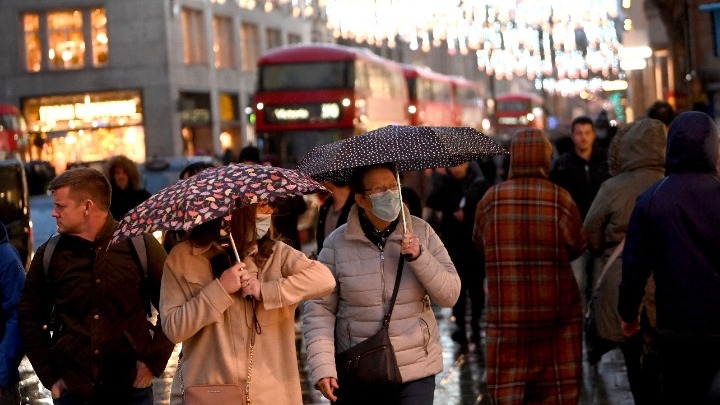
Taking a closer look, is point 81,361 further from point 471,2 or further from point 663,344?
point 471,2

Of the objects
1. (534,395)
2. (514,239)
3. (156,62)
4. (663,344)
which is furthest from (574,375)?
(156,62)

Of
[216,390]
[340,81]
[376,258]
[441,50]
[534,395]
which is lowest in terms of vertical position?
[534,395]

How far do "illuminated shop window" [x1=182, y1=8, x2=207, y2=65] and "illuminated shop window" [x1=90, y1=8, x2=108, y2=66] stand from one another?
283 cm

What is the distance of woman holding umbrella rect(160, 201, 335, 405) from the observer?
554 centimetres

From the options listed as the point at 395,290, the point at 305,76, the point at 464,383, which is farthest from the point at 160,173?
the point at 305,76

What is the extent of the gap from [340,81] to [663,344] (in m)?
27.1

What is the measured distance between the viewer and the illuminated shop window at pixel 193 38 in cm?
5272

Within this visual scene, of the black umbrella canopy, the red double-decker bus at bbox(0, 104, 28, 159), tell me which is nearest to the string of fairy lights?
the red double-decker bus at bbox(0, 104, 28, 159)

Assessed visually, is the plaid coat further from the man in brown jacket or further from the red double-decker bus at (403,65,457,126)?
the red double-decker bus at (403,65,457,126)

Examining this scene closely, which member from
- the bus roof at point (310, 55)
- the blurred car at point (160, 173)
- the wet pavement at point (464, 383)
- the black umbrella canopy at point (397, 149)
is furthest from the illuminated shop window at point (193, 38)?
the black umbrella canopy at point (397, 149)

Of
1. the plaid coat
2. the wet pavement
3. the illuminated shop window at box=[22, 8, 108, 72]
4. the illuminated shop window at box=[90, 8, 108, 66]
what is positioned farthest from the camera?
the illuminated shop window at box=[22, 8, 108, 72]

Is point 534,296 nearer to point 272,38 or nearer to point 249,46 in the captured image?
point 249,46

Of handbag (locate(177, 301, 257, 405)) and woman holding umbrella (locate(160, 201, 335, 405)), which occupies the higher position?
woman holding umbrella (locate(160, 201, 335, 405))

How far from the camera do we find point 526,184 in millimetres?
8117
